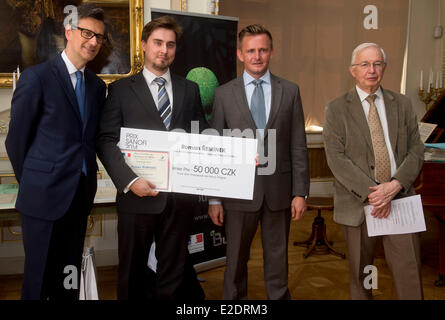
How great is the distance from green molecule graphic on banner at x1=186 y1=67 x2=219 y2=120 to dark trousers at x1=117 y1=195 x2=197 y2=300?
50.6 inches

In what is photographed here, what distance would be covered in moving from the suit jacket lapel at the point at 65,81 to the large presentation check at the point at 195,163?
264mm

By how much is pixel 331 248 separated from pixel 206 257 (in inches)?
49.3

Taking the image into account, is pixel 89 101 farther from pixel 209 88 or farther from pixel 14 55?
pixel 14 55

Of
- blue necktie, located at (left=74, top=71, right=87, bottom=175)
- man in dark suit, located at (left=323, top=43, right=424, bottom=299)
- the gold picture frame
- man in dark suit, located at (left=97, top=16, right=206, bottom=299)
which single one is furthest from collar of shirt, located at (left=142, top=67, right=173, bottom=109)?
the gold picture frame

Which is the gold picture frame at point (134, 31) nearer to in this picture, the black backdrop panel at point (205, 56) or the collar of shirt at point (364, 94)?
the black backdrop panel at point (205, 56)

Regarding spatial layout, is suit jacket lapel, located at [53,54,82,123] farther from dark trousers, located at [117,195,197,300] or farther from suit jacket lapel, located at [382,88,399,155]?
suit jacket lapel, located at [382,88,399,155]

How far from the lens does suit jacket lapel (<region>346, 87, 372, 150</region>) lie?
2117 mm

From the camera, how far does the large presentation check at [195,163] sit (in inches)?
78.6

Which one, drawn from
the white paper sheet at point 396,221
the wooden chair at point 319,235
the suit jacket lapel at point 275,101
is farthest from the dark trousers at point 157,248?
the wooden chair at point 319,235

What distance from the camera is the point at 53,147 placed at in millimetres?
1884

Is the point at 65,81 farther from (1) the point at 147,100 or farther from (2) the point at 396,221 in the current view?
(2) the point at 396,221

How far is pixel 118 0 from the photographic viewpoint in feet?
11.7

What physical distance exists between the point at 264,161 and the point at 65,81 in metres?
1.04

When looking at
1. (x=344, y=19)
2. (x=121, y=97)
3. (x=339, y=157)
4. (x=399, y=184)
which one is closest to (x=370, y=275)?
(x=399, y=184)
